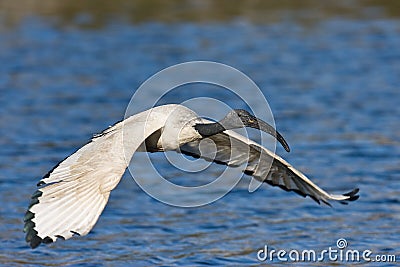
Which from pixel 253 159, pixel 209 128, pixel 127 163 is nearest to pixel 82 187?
pixel 127 163

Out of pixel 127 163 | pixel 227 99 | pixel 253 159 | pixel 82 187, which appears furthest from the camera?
pixel 227 99

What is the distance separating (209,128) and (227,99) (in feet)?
28.1

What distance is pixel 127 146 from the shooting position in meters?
8.77

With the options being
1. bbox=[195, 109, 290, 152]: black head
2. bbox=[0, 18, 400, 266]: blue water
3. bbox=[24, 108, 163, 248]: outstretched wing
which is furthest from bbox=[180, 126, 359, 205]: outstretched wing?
bbox=[0, 18, 400, 266]: blue water

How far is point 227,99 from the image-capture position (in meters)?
17.9

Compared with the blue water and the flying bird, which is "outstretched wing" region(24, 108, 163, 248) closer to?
the flying bird

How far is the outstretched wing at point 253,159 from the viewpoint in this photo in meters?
9.43

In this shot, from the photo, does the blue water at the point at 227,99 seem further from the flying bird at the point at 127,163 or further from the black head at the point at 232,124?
the black head at the point at 232,124

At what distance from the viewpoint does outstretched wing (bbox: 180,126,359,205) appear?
9430mm

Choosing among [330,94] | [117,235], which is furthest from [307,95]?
[117,235]

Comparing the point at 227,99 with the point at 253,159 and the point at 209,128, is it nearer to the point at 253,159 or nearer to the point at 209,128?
the point at 253,159

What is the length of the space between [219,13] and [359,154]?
35.4ft

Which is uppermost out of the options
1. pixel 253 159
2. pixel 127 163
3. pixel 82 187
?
pixel 253 159

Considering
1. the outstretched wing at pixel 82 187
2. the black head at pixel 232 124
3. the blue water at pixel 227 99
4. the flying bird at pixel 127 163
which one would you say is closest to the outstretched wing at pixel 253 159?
the flying bird at pixel 127 163
